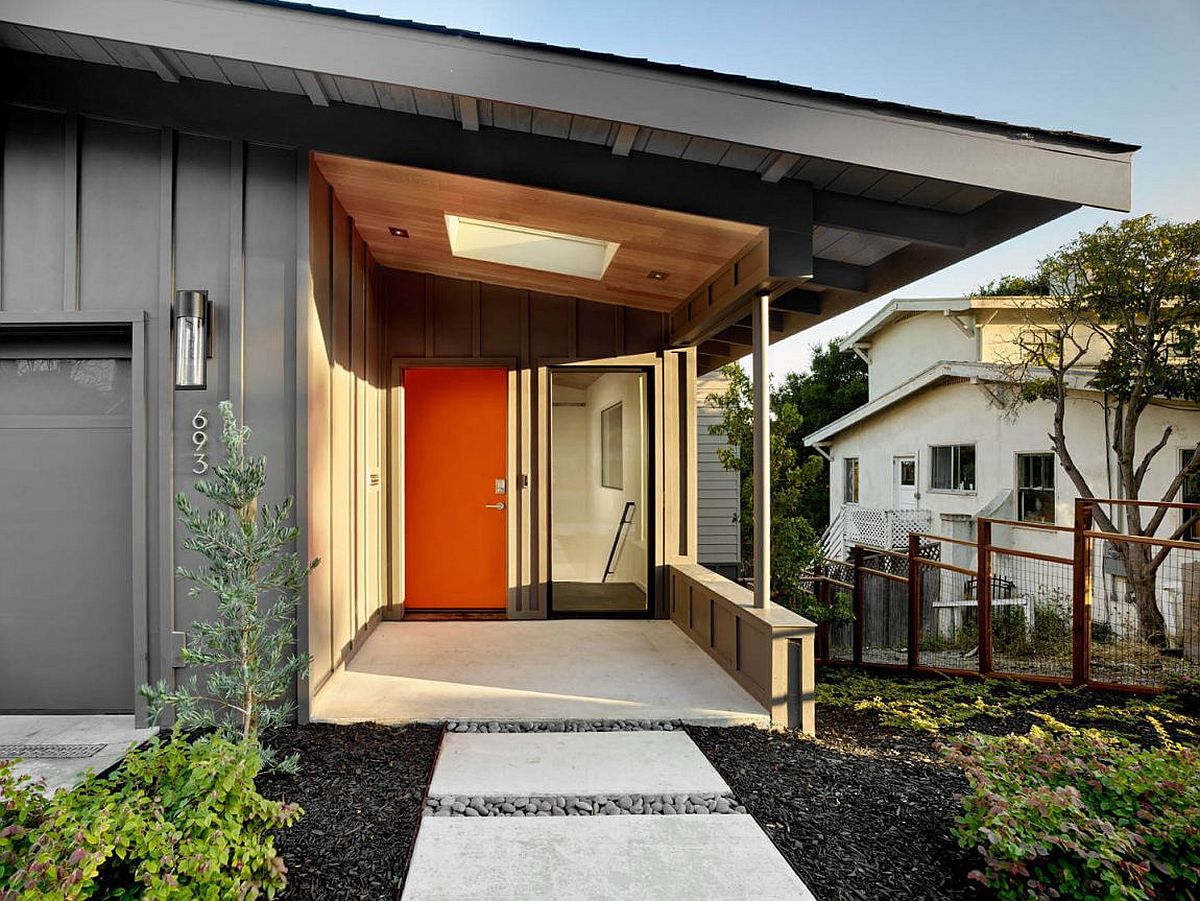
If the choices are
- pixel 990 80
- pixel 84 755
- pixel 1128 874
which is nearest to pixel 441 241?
pixel 84 755

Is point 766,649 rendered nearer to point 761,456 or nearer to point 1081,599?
point 761,456

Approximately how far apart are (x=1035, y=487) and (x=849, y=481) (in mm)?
5422

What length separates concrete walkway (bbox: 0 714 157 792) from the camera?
3150 millimetres

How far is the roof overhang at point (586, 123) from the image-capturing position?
3.11 meters

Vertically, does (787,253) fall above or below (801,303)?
below

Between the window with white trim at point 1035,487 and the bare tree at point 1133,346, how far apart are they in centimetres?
67

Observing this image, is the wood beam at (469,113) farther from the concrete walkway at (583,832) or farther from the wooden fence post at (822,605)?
the wooden fence post at (822,605)

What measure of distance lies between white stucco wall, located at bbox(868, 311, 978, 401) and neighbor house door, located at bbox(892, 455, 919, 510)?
1485 mm

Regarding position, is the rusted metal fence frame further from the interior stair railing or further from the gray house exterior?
the gray house exterior

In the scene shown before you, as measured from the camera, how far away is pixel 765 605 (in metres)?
4.25

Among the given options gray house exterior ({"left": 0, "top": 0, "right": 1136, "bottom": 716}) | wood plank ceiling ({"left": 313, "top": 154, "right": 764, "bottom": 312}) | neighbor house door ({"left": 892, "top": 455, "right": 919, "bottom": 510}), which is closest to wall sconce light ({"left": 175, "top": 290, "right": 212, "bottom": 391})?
gray house exterior ({"left": 0, "top": 0, "right": 1136, "bottom": 716})

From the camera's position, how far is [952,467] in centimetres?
1190

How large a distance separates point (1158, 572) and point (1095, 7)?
36.7ft

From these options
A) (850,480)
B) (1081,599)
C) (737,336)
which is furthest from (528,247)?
(850,480)
